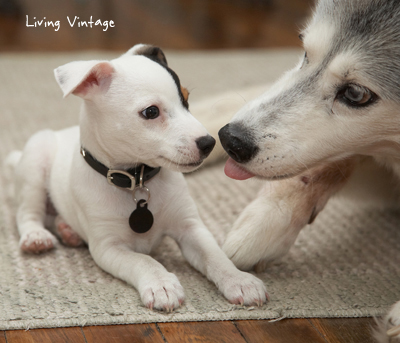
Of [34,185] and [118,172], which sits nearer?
[118,172]

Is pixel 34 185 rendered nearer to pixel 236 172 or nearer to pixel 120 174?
pixel 120 174

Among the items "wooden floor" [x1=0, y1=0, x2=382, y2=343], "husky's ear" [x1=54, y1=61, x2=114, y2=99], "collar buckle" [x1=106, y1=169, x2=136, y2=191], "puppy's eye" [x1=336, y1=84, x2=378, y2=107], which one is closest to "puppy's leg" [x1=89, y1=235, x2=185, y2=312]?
"collar buckle" [x1=106, y1=169, x2=136, y2=191]

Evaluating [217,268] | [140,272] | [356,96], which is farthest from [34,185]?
[356,96]

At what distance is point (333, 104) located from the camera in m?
1.13

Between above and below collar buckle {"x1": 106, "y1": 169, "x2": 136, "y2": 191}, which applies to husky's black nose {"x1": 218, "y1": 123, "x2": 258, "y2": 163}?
above

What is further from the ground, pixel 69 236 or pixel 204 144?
pixel 204 144

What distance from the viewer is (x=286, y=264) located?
135 centimetres

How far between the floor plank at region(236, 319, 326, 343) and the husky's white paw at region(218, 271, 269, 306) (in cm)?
4

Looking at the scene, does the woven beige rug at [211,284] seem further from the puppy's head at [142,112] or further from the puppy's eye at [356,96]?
A: the puppy's eye at [356,96]

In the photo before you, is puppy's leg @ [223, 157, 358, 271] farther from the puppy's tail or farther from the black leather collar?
the puppy's tail

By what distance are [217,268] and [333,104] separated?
43cm

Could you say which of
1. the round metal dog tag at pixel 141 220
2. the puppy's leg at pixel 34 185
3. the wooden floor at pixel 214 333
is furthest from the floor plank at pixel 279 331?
the puppy's leg at pixel 34 185

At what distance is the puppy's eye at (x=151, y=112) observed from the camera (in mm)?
1145

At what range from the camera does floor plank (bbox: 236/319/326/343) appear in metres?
1.08
